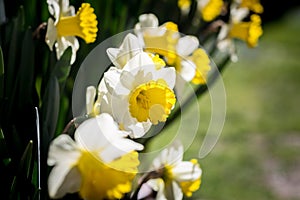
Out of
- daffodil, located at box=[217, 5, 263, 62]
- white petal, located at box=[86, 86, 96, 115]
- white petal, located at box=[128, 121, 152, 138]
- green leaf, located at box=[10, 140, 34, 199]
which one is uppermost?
white petal, located at box=[86, 86, 96, 115]

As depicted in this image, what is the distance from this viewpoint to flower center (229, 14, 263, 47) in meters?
1.42

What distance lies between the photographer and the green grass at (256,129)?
87.2 inches

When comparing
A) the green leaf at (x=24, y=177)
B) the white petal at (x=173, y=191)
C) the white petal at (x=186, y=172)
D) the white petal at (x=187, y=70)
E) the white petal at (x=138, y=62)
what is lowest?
the white petal at (x=173, y=191)

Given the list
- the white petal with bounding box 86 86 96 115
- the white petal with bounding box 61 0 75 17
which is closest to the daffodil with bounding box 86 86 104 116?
the white petal with bounding box 86 86 96 115

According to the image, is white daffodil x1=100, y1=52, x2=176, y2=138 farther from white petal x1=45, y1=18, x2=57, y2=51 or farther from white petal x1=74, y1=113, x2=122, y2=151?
white petal x1=45, y1=18, x2=57, y2=51

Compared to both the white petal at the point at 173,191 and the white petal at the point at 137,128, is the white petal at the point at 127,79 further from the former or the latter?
the white petal at the point at 173,191

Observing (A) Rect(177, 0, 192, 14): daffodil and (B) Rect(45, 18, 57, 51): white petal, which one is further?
(A) Rect(177, 0, 192, 14): daffodil

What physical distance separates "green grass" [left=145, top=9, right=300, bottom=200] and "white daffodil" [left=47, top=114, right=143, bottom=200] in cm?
76

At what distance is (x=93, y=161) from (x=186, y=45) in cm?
38

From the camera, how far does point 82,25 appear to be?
3.47 ft

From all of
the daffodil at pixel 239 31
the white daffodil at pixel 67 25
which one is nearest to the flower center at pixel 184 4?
the daffodil at pixel 239 31

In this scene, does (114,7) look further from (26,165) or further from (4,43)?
(26,165)

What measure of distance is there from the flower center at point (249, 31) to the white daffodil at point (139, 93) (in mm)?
559

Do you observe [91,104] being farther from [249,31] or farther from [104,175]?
[249,31]
